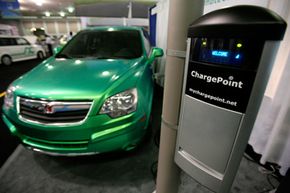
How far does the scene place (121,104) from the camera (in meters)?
1.33

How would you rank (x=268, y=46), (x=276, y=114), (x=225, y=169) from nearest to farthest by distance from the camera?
(x=268, y=46) → (x=225, y=169) → (x=276, y=114)

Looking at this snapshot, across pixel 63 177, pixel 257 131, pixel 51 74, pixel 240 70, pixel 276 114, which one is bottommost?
pixel 63 177

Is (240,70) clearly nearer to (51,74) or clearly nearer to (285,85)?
(285,85)

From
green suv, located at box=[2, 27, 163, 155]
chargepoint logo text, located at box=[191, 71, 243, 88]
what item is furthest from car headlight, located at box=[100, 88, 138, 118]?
chargepoint logo text, located at box=[191, 71, 243, 88]

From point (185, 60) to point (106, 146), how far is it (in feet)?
3.24

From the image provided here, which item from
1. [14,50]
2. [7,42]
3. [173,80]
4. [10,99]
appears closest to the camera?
[173,80]

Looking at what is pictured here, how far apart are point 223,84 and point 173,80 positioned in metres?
0.24

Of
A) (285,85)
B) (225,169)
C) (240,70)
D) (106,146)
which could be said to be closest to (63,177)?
(106,146)

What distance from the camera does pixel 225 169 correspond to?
67cm

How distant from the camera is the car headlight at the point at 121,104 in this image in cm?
129

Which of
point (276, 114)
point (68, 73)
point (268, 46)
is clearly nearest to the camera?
point (268, 46)

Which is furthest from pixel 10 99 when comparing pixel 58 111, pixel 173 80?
pixel 173 80

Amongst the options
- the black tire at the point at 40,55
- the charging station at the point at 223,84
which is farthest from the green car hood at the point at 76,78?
the black tire at the point at 40,55

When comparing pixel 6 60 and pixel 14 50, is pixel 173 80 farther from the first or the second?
pixel 14 50
